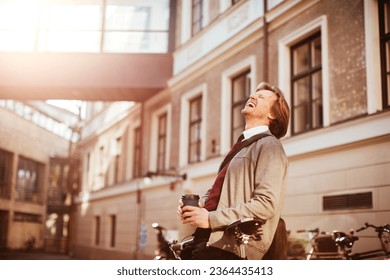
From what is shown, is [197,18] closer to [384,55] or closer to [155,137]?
[155,137]

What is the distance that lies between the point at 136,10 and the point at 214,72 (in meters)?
0.99

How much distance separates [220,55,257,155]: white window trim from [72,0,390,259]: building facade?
1 cm

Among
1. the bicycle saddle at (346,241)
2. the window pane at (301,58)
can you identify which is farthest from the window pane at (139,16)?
the bicycle saddle at (346,241)

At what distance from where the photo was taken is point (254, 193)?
157cm

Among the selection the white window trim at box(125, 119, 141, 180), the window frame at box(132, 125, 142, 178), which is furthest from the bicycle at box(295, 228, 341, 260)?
the white window trim at box(125, 119, 141, 180)

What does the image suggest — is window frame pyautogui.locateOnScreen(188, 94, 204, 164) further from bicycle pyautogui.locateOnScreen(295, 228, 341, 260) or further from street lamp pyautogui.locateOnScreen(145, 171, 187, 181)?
bicycle pyautogui.locateOnScreen(295, 228, 341, 260)

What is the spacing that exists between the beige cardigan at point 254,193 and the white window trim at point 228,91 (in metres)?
3.61

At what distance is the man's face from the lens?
1727 mm

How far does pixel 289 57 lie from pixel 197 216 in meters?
3.51

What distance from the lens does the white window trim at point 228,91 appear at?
525 centimetres

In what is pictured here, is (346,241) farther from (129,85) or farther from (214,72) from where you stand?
(129,85)

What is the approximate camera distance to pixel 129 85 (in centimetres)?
695

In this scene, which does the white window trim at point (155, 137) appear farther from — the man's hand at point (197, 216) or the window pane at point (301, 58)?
the man's hand at point (197, 216)
